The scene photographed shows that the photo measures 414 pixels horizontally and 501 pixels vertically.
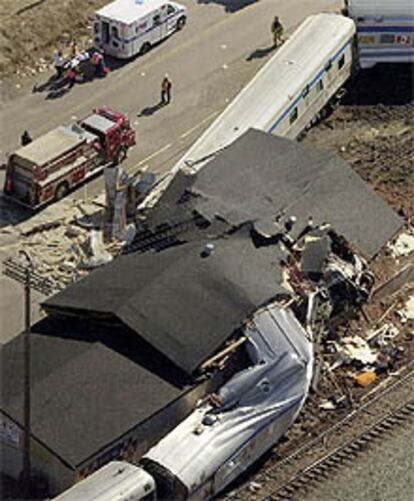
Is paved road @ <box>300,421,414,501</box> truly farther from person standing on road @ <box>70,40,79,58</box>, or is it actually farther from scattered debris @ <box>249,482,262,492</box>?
person standing on road @ <box>70,40,79,58</box>

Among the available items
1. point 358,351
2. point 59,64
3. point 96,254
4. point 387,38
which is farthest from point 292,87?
point 358,351

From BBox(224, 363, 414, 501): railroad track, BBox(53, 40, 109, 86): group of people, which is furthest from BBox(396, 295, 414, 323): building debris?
BBox(53, 40, 109, 86): group of people

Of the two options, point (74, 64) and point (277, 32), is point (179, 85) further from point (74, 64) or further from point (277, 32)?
point (277, 32)

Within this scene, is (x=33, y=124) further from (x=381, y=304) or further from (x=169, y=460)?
(x=169, y=460)

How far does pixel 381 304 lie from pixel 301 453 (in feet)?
23.5

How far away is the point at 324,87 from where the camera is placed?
4703cm

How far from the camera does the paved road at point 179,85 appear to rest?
4584 cm

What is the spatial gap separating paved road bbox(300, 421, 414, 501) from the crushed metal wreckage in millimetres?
1861

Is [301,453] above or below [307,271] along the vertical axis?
below

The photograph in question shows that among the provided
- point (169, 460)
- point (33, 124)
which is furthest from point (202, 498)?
point (33, 124)

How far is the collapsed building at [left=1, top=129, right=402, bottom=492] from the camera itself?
3089 cm

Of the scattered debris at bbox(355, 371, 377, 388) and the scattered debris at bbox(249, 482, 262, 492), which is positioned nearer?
the scattered debris at bbox(249, 482, 262, 492)

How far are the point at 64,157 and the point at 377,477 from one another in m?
15.6

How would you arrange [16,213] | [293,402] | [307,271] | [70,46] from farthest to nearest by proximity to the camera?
[70,46] → [16,213] → [307,271] → [293,402]
